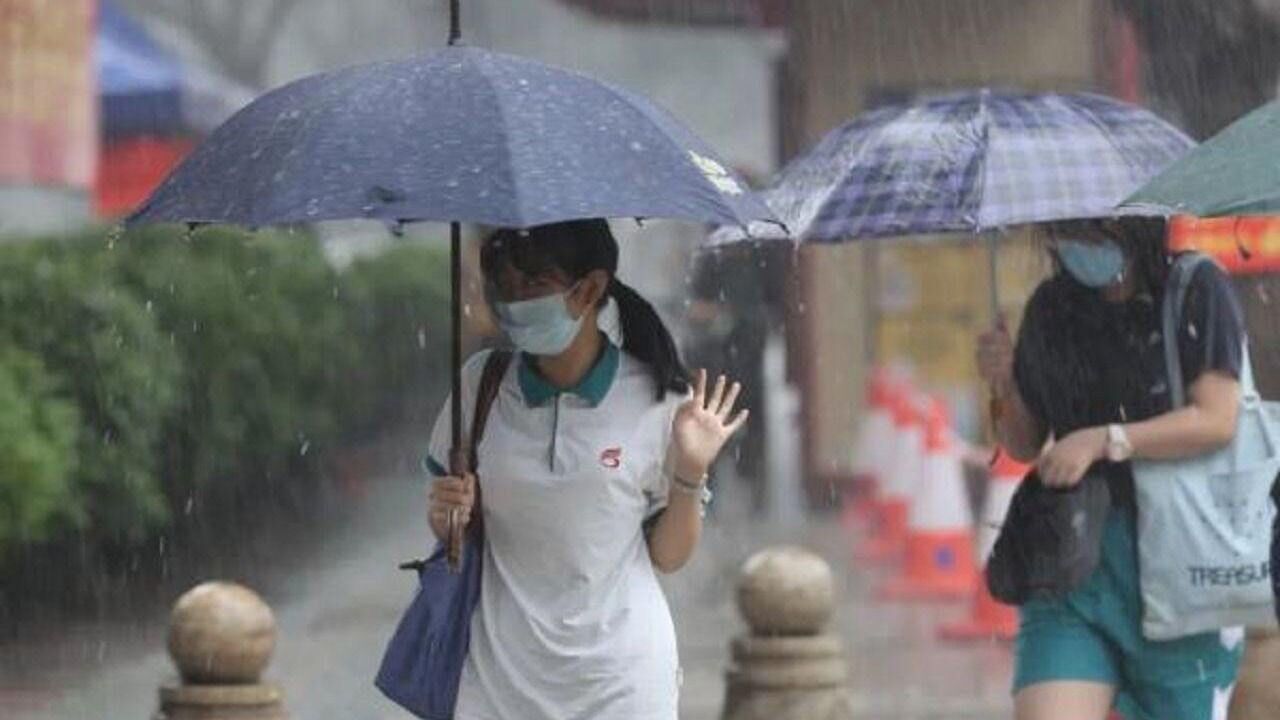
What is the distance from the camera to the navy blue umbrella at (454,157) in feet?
16.8

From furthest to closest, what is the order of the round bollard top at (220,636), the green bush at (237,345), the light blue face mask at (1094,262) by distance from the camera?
the green bush at (237,345)
the round bollard top at (220,636)
the light blue face mask at (1094,262)

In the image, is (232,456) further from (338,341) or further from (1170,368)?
(1170,368)

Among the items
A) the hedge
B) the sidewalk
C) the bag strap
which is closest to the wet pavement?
the sidewalk

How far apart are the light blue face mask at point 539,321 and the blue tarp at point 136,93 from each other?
13.7 metres

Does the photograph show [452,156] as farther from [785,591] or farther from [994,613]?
[994,613]

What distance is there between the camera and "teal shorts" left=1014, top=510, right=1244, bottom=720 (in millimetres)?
6344

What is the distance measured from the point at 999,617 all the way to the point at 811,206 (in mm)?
7395

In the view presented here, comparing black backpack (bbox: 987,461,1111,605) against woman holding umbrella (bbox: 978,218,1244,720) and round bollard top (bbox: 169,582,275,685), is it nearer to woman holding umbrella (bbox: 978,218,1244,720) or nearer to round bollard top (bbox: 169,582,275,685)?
woman holding umbrella (bbox: 978,218,1244,720)

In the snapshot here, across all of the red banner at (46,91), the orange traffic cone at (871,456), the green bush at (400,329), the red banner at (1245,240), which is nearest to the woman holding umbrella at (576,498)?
the red banner at (1245,240)

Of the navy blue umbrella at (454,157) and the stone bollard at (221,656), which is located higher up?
the navy blue umbrella at (454,157)

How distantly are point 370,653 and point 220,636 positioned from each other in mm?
5657

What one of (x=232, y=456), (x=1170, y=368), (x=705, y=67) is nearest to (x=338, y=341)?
(x=232, y=456)

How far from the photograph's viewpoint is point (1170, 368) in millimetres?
6383

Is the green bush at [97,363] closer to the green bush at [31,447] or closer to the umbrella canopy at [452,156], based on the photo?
the green bush at [31,447]
